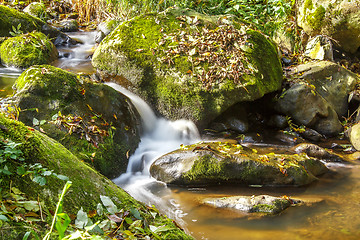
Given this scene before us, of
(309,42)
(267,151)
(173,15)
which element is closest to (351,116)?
(309,42)

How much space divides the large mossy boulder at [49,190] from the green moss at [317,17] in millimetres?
8671

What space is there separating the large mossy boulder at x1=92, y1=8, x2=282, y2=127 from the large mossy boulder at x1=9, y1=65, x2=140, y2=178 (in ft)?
4.15

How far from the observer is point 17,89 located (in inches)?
194

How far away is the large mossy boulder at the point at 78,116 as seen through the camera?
4512 mm

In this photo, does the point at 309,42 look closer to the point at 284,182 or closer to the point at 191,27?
the point at 191,27

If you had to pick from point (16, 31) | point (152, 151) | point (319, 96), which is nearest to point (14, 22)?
point (16, 31)

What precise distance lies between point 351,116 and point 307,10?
3538 millimetres

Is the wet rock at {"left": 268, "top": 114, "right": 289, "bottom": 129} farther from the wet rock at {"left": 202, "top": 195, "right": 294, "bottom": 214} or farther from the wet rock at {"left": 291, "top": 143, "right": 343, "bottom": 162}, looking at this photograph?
the wet rock at {"left": 202, "top": 195, "right": 294, "bottom": 214}

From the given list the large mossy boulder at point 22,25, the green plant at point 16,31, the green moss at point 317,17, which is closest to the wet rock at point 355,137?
the green moss at point 317,17

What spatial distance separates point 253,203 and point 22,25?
336 inches

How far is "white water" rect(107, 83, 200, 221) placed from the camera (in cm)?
436

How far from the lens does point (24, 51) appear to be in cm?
786

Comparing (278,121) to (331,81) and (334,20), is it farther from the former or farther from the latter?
(334,20)

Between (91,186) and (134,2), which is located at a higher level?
(134,2)
